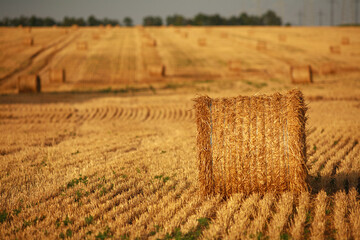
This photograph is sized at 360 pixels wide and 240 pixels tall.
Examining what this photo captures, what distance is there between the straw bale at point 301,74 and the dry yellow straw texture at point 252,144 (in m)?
17.6

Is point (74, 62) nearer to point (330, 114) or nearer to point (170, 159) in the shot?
point (330, 114)

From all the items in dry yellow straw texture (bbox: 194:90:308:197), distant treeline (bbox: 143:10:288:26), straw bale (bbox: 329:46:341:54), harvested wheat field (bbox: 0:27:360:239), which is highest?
distant treeline (bbox: 143:10:288:26)

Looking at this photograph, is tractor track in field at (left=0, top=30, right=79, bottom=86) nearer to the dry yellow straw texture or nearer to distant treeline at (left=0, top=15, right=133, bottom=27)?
the dry yellow straw texture

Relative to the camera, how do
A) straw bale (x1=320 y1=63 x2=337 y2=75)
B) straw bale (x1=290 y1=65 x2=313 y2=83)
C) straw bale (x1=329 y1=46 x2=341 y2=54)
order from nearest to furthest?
1. straw bale (x1=290 y1=65 x2=313 y2=83)
2. straw bale (x1=320 y1=63 x2=337 y2=75)
3. straw bale (x1=329 y1=46 x2=341 y2=54)

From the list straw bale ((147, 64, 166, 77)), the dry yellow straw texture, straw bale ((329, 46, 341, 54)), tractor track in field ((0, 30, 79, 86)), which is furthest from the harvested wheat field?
straw bale ((329, 46, 341, 54))

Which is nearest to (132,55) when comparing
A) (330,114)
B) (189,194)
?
(330,114)

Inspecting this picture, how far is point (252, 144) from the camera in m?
5.31

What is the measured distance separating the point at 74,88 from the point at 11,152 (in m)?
13.6

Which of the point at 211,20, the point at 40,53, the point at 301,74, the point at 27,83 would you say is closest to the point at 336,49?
the point at 301,74

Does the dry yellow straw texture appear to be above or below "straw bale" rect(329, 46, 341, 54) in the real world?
below

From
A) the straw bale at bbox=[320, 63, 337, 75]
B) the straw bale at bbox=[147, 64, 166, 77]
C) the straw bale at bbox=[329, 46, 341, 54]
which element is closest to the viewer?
the straw bale at bbox=[320, 63, 337, 75]

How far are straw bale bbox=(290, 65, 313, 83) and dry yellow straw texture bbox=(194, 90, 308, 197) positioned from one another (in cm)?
1762

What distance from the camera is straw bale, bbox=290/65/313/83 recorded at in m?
21.7

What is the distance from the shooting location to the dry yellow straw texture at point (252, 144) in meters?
5.25
